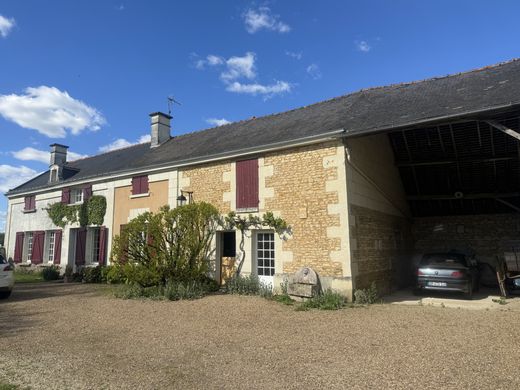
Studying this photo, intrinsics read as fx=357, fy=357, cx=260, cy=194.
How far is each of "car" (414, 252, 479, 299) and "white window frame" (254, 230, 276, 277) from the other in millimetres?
3829

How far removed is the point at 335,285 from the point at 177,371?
4969mm

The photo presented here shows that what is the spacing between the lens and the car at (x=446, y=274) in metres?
8.70

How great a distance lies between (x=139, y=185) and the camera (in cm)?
1302

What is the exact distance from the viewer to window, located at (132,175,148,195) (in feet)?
42.1

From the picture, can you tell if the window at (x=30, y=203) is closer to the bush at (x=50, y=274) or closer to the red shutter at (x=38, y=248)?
the red shutter at (x=38, y=248)

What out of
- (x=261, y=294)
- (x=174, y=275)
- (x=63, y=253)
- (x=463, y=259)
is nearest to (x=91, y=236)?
(x=63, y=253)

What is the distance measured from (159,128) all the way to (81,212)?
489 centimetres

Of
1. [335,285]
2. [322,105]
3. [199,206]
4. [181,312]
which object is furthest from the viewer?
[322,105]

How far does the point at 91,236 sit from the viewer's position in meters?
14.6

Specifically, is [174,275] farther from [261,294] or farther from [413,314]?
[413,314]

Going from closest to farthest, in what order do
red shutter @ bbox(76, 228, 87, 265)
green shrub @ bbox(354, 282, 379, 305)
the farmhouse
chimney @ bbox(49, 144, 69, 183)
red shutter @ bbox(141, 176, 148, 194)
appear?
green shrub @ bbox(354, 282, 379, 305) < the farmhouse < red shutter @ bbox(141, 176, 148, 194) < red shutter @ bbox(76, 228, 87, 265) < chimney @ bbox(49, 144, 69, 183)

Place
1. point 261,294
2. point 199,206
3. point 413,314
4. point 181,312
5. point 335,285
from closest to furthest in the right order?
point 413,314
point 181,312
point 335,285
point 261,294
point 199,206

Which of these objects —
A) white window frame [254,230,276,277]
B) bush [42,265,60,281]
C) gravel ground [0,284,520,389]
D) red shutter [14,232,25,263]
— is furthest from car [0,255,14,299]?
red shutter [14,232,25,263]

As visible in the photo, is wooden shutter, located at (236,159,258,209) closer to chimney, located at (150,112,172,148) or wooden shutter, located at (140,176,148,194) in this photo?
wooden shutter, located at (140,176,148,194)
